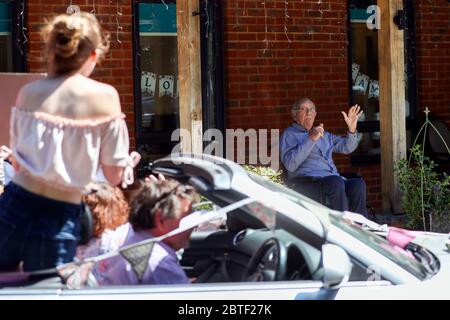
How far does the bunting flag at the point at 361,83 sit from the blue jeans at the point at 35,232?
703cm

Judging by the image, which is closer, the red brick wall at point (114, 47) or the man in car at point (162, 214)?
the man in car at point (162, 214)

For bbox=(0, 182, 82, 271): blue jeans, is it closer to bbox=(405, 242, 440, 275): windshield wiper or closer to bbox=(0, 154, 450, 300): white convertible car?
bbox=(0, 154, 450, 300): white convertible car

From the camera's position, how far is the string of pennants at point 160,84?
385 inches

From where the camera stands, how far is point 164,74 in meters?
9.89

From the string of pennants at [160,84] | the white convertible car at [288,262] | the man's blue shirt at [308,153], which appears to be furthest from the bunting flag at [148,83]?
the white convertible car at [288,262]

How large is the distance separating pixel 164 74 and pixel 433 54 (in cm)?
313

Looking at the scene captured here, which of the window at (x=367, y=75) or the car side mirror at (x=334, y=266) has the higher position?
the window at (x=367, y=75)

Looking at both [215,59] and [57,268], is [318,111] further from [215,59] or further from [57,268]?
[57,268]

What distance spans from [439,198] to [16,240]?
5276mm

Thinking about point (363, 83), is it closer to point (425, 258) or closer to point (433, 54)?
point (433, 54)

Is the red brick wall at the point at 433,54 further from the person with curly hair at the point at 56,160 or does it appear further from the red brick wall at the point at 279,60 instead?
the person with curly hair at the point at 56,160

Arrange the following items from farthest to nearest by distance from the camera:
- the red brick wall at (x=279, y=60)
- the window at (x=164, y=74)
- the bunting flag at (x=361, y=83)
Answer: the bunting flag at (x=361, y=83) → the window at (x=164, y=74) → the red brick wall at (x=279, y=60)

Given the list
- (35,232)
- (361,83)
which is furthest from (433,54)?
(35,232)

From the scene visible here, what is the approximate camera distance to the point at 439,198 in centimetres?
856
